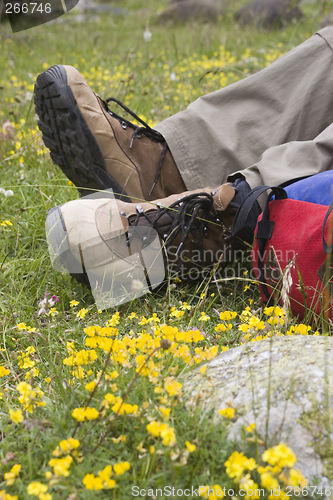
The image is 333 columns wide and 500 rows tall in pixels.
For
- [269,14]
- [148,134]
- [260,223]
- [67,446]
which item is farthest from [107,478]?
[269,14]

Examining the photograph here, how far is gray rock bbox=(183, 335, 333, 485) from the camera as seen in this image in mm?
1043

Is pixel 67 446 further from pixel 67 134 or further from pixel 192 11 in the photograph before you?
pixel 192 11

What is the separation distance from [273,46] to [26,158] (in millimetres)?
4670

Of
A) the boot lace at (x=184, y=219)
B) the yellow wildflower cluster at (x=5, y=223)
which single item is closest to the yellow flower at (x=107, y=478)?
the boot lace at (x=184, y=219)

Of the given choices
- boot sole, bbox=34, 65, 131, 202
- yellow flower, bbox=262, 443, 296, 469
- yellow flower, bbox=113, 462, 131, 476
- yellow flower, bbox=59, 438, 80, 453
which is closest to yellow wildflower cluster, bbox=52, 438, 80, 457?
yellow flower, bbox=59, 438, 80, 453

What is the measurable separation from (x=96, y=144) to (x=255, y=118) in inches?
34.0

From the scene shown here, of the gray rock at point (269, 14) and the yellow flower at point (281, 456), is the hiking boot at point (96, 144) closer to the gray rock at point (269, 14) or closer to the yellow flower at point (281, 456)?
the yellow flower at point (281, 456)

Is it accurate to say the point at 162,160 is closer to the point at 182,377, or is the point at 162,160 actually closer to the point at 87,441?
the point at 182,377

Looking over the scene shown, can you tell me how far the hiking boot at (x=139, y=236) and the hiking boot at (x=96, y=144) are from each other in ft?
0.81

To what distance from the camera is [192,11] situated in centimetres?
990

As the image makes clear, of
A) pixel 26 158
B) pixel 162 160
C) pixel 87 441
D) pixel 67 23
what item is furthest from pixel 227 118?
pixel 67 23

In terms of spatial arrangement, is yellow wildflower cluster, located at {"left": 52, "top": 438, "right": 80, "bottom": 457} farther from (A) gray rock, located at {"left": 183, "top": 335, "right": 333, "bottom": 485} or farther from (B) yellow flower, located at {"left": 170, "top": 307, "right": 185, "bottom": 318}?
(B) yellow flower, located at {"left": 170, "top": 307, "right": 185, "bottom": 318}

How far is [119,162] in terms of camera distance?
236 centimetres

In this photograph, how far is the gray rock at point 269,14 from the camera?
7.91 metres
